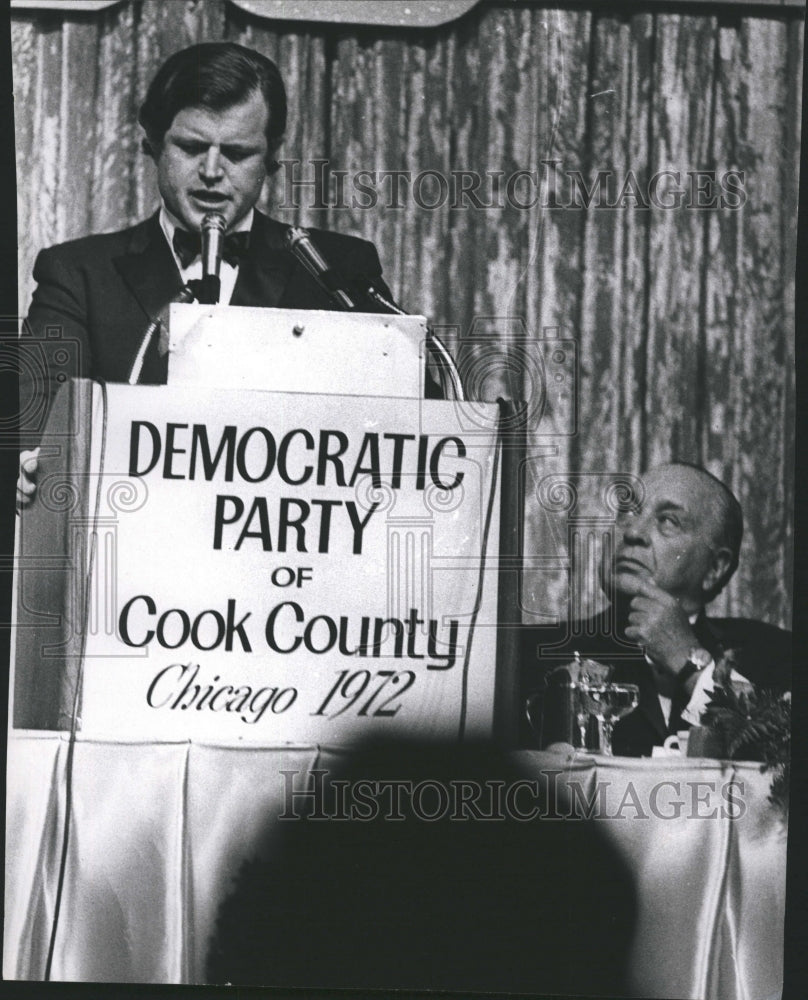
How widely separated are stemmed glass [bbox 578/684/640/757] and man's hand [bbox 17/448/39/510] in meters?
1.56

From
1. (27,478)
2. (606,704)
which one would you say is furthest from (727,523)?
(27,478)

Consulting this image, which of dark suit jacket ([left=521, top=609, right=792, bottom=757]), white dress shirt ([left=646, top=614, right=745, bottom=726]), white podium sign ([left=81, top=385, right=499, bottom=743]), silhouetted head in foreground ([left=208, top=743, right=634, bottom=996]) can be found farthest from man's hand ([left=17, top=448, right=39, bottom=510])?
white dress shirt ([left=646, top=614, right=745, bottom=726])

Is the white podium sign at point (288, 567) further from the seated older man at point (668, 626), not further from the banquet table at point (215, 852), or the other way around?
the seated older man at point (668, 626)

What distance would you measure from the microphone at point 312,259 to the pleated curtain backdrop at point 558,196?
0.05 metres

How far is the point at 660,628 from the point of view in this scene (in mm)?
3221

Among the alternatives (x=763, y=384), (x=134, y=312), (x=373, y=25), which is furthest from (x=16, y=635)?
(x=763, y=384)

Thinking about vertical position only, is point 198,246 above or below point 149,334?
above

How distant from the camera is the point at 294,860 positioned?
3.18 metres

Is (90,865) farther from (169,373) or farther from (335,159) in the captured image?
(335,159)

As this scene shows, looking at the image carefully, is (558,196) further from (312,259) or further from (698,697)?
(698,697)

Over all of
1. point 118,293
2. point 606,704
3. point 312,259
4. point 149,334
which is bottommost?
point 606,704

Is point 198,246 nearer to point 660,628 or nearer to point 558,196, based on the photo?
point 558,196

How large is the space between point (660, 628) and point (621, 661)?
0.14m

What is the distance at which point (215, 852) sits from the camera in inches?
124
